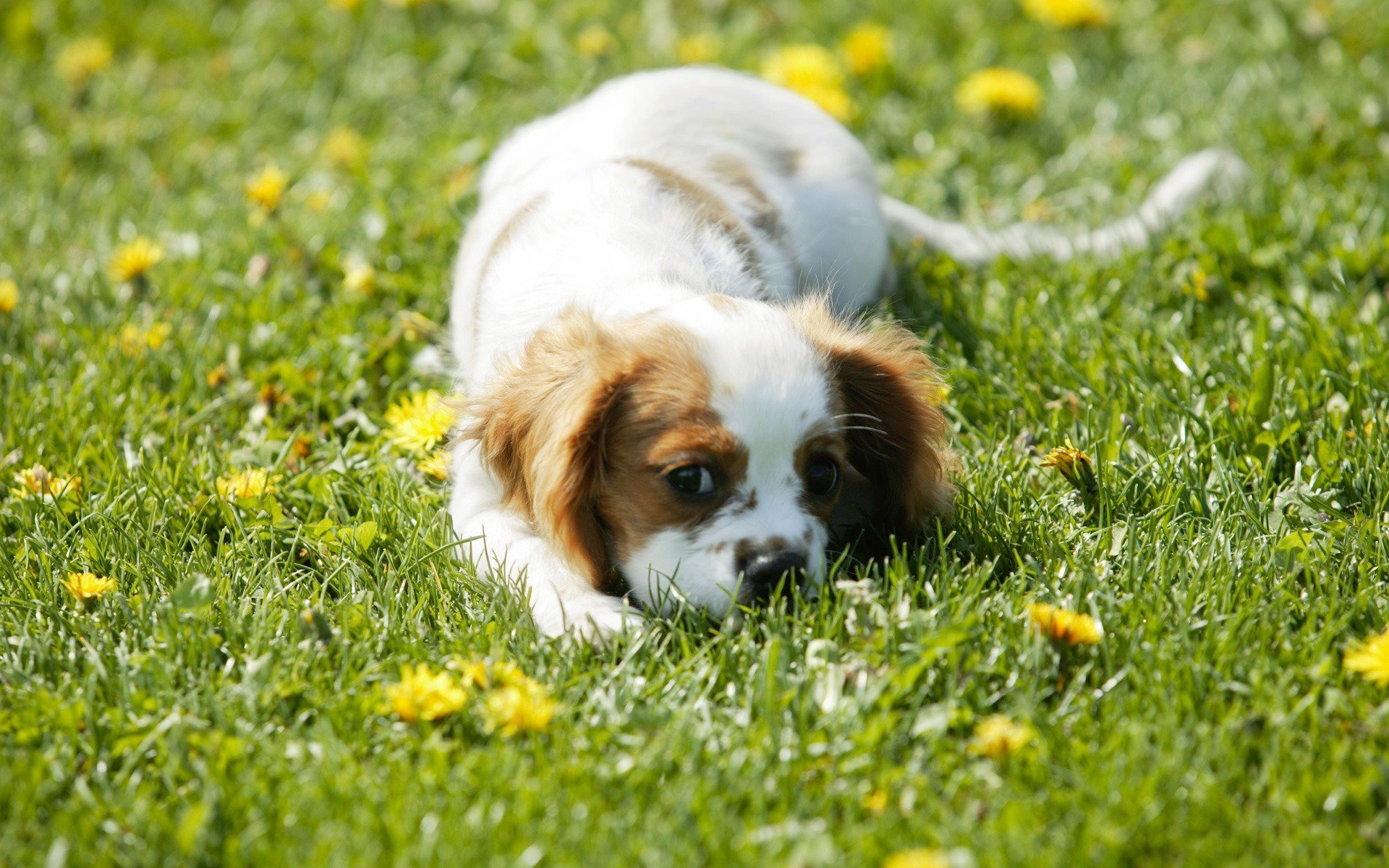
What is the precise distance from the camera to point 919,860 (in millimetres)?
2027

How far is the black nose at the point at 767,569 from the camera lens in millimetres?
2791

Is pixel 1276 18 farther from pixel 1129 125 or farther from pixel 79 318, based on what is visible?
pixel 79 318

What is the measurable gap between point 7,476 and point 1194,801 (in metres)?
3.05

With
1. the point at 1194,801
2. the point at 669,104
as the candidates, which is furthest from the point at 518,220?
the point at 1194,801

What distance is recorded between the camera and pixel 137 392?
395 centimetres

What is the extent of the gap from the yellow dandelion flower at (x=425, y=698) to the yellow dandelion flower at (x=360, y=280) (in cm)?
228

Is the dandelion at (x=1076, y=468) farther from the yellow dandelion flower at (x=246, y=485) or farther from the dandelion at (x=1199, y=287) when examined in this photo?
the yellow dandelion flower at (x=246, y=485)

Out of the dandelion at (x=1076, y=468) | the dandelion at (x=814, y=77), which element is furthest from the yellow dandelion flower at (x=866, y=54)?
the dandelion at (x=1076, y=468)

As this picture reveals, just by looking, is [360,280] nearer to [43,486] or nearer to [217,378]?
[217,378]

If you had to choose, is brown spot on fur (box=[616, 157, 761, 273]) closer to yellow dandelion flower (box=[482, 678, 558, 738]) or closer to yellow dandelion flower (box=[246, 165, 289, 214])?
yellow dandelion flower (box=[246, 165, 289, 214])

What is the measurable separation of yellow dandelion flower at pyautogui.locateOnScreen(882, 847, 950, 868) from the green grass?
0.05 metres

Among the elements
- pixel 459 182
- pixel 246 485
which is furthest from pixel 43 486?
pixel 459 182

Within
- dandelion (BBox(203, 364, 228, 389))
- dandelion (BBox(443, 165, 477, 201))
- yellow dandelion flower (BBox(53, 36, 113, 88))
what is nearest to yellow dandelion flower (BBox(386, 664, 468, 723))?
dandelion (BBox(203, 364, 228, 389))

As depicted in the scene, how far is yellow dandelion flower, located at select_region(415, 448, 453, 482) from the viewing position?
11.4 feet
